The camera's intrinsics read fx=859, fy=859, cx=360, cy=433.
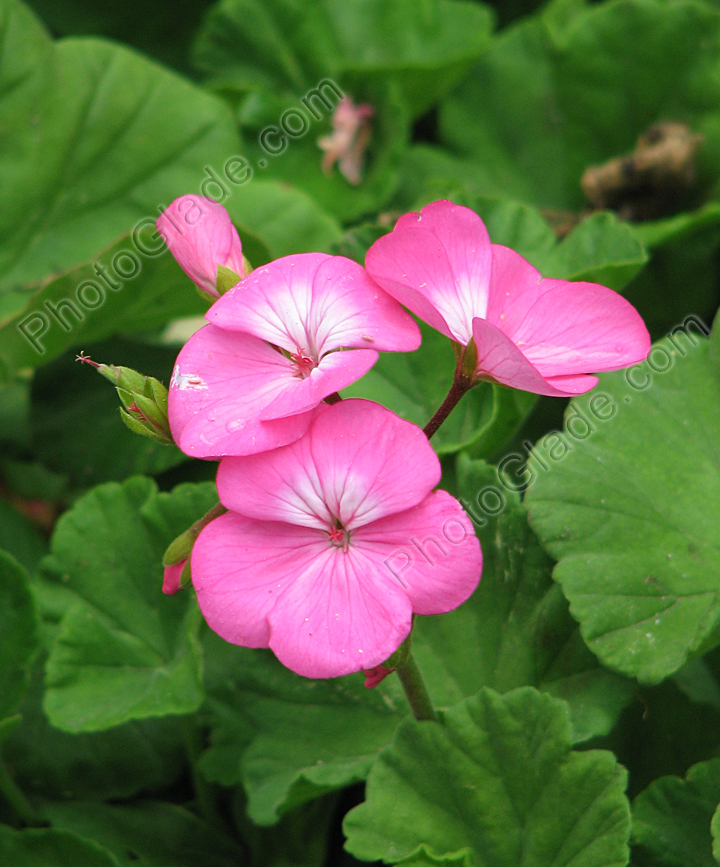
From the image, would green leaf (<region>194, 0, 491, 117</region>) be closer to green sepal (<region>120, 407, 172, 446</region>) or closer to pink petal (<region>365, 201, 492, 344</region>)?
pink petal (<region>365, 201, 492, 344</region>)

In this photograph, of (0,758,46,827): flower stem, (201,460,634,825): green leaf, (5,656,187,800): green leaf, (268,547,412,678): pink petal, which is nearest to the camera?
(268,547,412,678): pink petal

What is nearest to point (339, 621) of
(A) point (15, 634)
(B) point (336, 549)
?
(B) point (336, 549)

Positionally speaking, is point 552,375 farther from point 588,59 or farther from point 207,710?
point 588,59

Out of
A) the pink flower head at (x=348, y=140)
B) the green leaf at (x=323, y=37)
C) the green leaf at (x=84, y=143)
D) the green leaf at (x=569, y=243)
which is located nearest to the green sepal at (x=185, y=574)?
the green leaf at (x=569, y=243)

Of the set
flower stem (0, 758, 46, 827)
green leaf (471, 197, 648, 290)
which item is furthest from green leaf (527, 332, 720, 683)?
flower stem (0, 758, 46, 827)

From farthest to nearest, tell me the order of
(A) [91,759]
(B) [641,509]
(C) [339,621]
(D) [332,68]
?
(D) [332,68]
(A) [91,759]
(B) [641,509]
(C) [339,621]

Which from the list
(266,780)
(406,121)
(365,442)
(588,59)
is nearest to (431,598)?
(365,442)

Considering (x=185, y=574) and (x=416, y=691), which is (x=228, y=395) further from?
(x=416, y=691)
